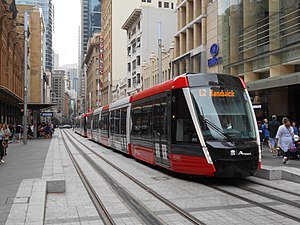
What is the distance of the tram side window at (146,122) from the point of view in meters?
14.6

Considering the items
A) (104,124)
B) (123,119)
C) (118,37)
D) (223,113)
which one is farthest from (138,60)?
(223,113)

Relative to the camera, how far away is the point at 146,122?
15094mm

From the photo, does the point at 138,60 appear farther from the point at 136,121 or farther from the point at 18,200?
the point at 18,200

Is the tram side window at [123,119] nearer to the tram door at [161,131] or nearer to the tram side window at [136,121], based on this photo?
the tram side window at [136,121]

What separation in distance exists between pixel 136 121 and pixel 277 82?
9018 millimetres

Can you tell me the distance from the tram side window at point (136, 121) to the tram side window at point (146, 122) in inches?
21.3

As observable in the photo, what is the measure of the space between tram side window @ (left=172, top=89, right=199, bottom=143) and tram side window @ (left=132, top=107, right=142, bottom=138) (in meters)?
4.41

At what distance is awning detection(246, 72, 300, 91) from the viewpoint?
1981 cm

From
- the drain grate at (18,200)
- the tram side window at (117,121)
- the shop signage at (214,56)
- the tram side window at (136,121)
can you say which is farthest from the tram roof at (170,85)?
the shop signage at (214,56)

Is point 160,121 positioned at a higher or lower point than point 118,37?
lower

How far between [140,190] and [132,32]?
227 ft

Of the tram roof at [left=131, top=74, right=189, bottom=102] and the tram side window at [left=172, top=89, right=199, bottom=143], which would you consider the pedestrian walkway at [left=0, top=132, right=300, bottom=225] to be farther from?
the tram roof at [left=131, top=74, right=189, bottom=102]

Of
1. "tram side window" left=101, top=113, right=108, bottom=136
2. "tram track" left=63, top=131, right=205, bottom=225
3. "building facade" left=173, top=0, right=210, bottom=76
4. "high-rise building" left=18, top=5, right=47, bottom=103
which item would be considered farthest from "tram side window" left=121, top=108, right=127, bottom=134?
"high-rise building" left=18, top=5, right=47, bottom=103

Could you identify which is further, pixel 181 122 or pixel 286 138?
pixel 286 138
